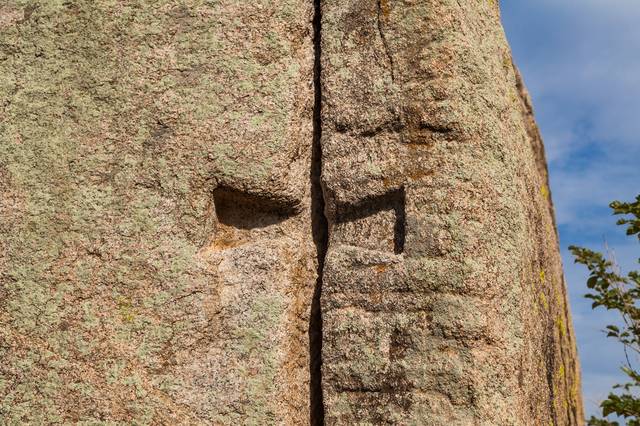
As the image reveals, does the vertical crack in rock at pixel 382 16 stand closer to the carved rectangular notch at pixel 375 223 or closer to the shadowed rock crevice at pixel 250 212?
the carved rectangular notch at pixel 375 223

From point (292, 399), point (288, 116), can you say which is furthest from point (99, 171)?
point (292, 399)

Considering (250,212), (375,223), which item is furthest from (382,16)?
(250,212)

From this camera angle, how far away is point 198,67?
3.80 meters

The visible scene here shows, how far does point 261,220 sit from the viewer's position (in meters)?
3.79

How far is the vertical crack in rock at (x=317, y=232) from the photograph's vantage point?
3.72 meters

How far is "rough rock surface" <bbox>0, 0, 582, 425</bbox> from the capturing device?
344 centimetres

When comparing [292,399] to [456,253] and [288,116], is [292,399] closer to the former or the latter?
[456,253]

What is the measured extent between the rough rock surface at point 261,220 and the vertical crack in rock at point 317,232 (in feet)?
0.04

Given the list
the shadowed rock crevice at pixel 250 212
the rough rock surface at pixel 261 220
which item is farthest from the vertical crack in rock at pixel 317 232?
the shadowed rock crevice at pixel 250 212

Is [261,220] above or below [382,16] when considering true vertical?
below

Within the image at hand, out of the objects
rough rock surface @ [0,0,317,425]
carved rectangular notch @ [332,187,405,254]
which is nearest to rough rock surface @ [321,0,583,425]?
carved rectangular notch @ [332,187,405,254]

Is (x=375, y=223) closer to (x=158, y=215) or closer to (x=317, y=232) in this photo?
(x=317, y=232)

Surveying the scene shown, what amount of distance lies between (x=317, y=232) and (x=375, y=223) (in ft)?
Result: 1.12

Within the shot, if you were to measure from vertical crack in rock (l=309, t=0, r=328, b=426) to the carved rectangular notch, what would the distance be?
161 millimetres
